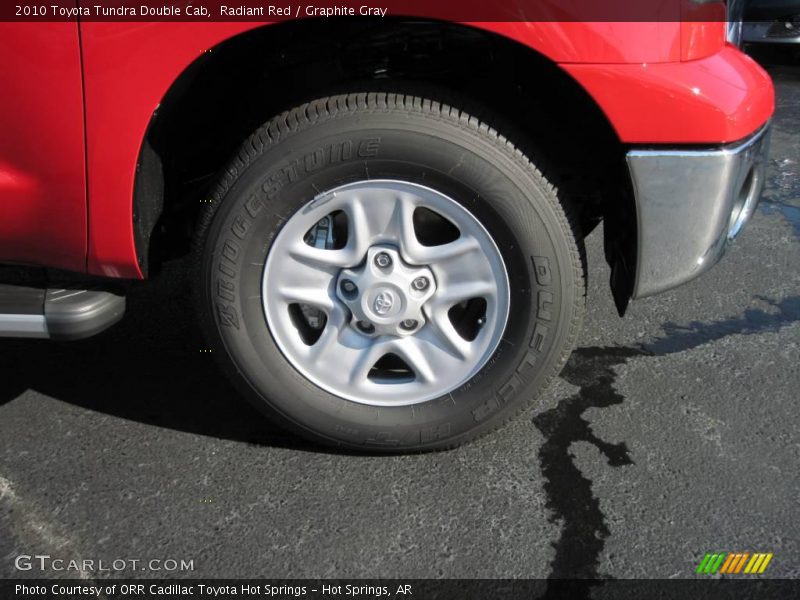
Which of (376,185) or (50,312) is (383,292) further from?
(50,312)

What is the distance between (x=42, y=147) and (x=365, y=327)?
0.93m

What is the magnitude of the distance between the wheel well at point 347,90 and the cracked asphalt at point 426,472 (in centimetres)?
57

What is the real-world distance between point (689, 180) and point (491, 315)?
60 centimetres

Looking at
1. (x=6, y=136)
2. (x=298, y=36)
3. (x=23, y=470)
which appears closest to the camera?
(x=6, y=136)

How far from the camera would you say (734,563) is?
1880 millimetres

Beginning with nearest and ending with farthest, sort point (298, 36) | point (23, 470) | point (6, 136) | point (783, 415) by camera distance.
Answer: point (6, 136) < point (298, 36) < point (23, 470) < point (783, 415)

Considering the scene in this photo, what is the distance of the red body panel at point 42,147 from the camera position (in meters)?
1.82

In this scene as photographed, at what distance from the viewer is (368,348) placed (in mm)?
2180

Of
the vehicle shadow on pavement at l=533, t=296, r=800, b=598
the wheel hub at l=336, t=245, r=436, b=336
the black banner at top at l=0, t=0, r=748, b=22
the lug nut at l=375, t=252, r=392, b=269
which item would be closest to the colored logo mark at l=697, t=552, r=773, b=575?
the vehicle shadow on pavement at l=533, t=296, r=800, b=598

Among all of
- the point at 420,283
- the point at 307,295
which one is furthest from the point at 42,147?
the point at 420,283

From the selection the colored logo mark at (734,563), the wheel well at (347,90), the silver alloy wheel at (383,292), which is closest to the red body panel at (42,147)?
the wheel well at (347,90)

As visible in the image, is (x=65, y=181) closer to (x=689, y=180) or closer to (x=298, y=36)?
(x=298, y=36)

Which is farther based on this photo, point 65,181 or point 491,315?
point 491,315

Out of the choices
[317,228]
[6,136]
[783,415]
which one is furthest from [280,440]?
[783,415]
